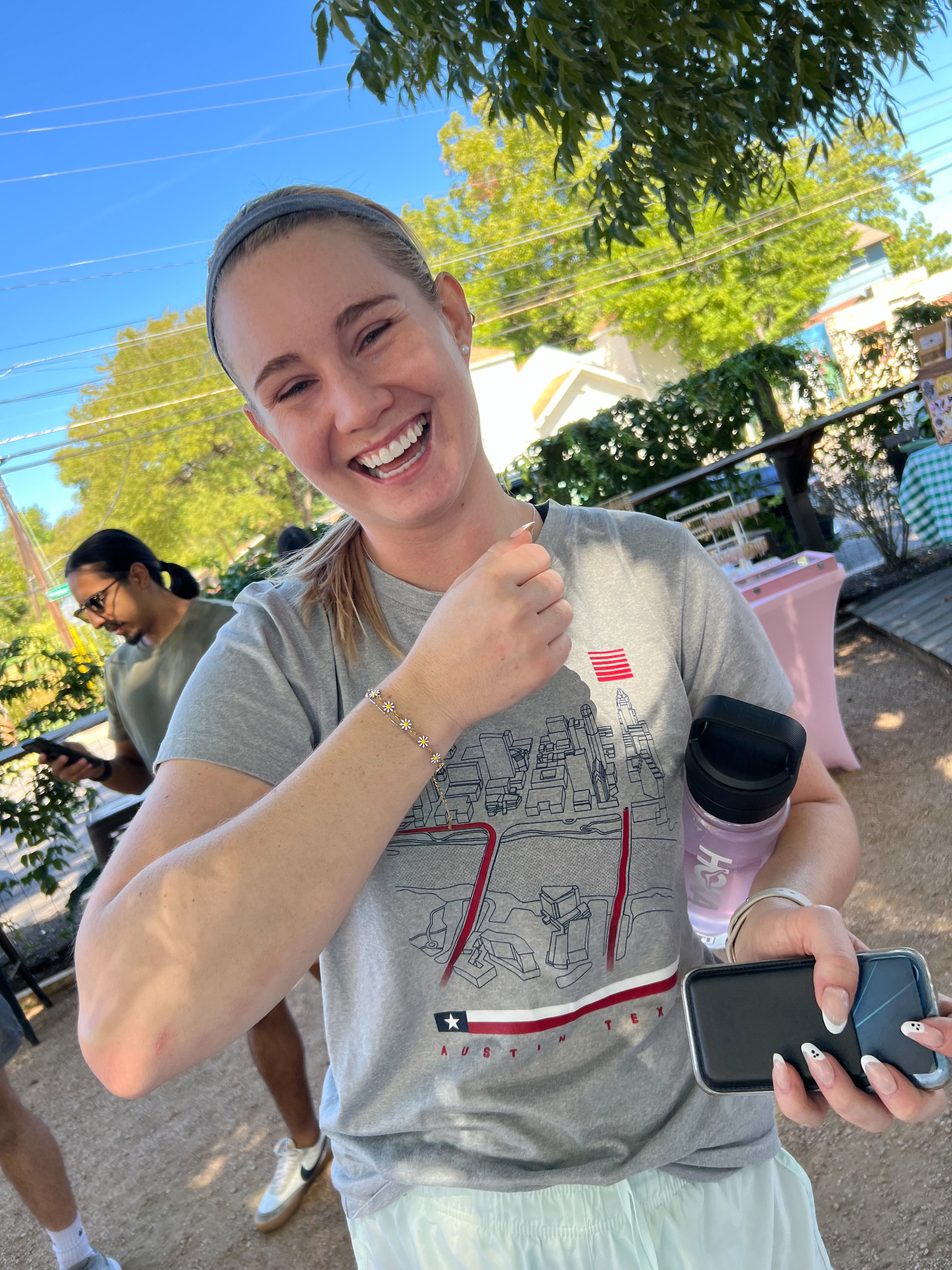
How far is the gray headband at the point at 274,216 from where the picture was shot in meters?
1.03

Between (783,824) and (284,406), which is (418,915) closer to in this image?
(783,824)

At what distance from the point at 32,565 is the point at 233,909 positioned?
28.3 meters

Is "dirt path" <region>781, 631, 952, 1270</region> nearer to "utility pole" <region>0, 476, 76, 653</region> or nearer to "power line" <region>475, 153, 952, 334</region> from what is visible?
"utility pole" <region>0, 476, 76, 653</region>

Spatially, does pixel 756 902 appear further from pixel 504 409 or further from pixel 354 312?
pixel 504 409

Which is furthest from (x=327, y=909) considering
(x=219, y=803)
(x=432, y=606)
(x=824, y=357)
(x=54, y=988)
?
(x=824, y=357)

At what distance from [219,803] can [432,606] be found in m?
0.39

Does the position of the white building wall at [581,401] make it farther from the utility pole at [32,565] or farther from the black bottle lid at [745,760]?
the black bottle lid at [745,760]

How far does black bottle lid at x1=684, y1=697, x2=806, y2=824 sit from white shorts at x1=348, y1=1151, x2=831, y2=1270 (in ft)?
1.52

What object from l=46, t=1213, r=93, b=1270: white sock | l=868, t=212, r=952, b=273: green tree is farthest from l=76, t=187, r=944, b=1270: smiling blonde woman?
l=868, t=212, r=952, b=273: green tree

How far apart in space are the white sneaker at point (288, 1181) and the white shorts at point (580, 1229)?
7.52ft

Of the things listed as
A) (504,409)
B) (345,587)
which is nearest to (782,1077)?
(345,587)

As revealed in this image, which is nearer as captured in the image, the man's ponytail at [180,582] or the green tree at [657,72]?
the green tree at [657,72]

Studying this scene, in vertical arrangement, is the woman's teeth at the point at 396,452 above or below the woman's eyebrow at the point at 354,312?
below

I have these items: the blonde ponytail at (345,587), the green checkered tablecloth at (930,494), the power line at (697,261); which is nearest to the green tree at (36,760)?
the blonde ponytail at (345,587)
